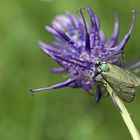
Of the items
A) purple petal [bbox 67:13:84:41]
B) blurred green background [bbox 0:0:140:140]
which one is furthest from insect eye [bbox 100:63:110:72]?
blurred green background [bbox 0:0:140:140]

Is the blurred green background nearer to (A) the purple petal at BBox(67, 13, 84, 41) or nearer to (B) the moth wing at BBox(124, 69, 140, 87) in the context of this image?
(A) the purple petal at BBox(67, 13, 84, 41)

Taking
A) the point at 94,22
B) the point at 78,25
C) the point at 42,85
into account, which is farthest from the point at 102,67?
the point at 42,85

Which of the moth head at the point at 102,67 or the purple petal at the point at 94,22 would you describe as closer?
the moth head at the point at 102,67

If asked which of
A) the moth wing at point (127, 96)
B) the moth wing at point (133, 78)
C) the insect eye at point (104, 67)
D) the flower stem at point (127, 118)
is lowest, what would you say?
the flower stem at point (127, 118)

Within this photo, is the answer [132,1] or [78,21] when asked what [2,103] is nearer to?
[132,1]

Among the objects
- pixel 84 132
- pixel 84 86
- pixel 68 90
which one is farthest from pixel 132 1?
pixel 84 86

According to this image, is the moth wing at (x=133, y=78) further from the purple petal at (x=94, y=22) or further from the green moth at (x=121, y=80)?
the purple petal at (x=94, y=22)

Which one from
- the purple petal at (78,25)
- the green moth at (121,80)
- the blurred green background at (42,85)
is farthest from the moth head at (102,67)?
the blurred green background at (42,85)

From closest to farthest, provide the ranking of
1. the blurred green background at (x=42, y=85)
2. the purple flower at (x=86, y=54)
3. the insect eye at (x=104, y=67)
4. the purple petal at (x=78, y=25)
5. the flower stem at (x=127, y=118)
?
1. the flower stem at (x=127, y=118)
2. the insect eye at (x=104, y=67)
3. the purple flower at (x=86, y=54)
4. the purple petal at (x=78, y=25)
5. the blurred green background at (x=42, y=85)

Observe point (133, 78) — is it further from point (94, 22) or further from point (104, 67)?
point (94, 22)
